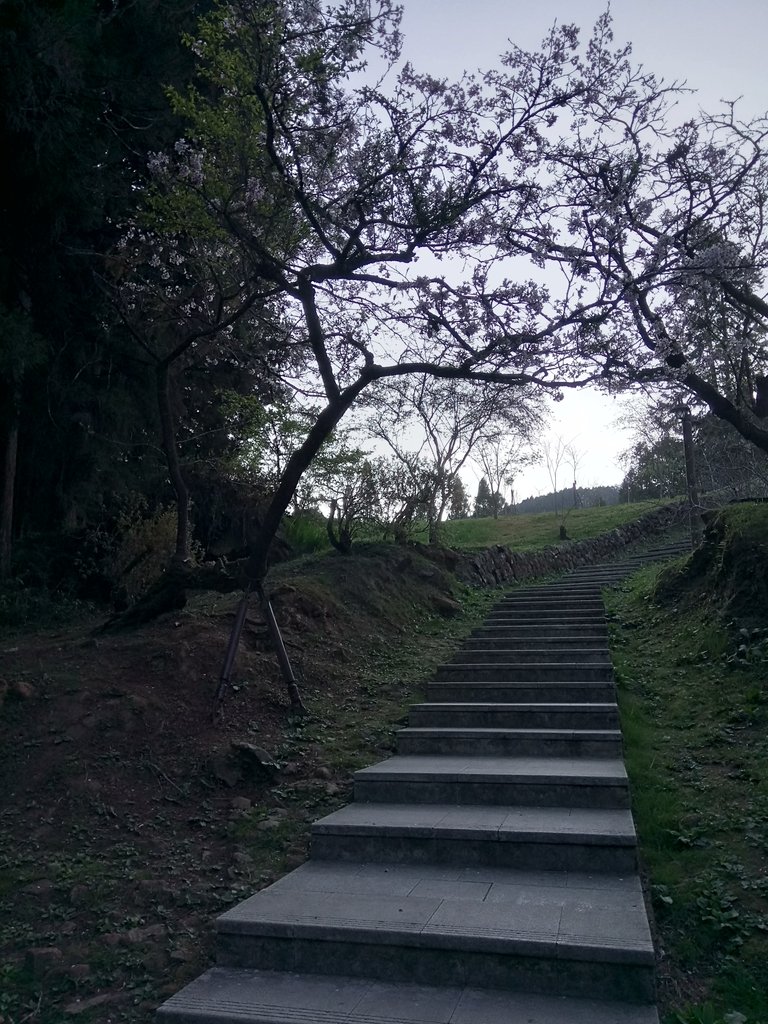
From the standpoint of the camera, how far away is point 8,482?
10.4 metres

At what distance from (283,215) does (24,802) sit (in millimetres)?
4897

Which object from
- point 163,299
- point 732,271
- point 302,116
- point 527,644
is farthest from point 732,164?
point 163,299

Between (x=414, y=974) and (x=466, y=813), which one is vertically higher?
(x=466, y=813)

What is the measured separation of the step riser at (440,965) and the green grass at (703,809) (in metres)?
0.27

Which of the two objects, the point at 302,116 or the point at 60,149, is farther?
the point at 60,149

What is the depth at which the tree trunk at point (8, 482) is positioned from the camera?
10173mm

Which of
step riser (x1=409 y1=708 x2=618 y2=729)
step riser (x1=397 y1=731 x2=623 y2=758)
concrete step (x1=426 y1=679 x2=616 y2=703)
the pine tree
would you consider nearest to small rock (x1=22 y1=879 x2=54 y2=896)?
step riser (x1=397 y1=731 x2=623 y2=758)

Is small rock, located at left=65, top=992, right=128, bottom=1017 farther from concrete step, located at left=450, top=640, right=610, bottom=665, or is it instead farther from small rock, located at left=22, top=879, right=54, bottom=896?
concrete step, located at left=450, top=640, right=610, bottom=665

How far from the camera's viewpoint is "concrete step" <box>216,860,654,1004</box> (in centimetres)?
355

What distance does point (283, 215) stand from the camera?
744 cm

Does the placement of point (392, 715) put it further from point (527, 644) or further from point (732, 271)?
point (732, 271)

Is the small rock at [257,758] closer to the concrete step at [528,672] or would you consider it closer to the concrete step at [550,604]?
the concrete step at [528,672]

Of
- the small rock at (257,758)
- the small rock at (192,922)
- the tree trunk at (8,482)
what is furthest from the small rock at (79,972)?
the tree trunk at (8,482)

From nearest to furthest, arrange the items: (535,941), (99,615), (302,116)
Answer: (535,941)
(302,116)
(99,615)
